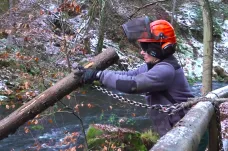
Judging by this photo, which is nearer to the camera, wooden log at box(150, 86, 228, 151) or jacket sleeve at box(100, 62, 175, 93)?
wooden log at box(150, 86, 228, 151)

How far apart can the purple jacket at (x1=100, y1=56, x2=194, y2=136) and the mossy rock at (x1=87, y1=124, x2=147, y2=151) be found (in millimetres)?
3527

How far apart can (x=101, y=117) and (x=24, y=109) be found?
7105mm

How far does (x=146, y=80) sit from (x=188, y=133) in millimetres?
993

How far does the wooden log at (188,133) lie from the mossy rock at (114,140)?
4.13 metres

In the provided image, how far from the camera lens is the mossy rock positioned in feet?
21.6

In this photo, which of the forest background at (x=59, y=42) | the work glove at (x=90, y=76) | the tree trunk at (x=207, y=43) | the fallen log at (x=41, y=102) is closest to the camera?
the work glove at (x=90, y=76)

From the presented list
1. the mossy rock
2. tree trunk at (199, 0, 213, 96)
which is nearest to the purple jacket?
the mossy rock

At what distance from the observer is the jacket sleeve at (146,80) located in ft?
8.93

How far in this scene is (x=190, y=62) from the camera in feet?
70.8

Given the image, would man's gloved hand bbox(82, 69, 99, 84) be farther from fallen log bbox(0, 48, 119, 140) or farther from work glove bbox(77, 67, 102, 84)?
fallen log bbox(0, 48, 119, 140)

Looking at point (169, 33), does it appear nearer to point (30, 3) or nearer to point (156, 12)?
point (30, 3)

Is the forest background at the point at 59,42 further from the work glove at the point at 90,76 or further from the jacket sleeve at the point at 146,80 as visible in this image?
the jacket sleeve at the point at 146,80

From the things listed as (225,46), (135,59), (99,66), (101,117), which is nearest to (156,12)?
(135,59)

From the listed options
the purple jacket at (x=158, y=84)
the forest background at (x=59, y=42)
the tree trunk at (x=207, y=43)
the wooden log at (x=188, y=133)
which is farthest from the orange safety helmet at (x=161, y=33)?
the tree trunk at (x=207, y=43)
